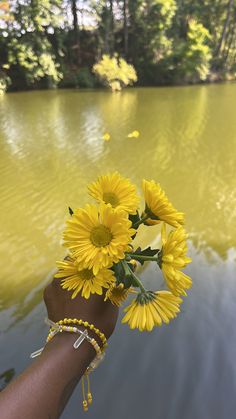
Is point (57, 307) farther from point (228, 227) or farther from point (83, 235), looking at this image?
point (228, 227)

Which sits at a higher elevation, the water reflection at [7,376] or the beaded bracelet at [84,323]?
the beaded bracelet at [84,323]

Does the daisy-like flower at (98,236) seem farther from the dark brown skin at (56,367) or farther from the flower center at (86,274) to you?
the dark brown skin at (56,367)

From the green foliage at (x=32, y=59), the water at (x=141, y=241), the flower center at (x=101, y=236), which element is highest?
the flower center at (x=101, y=236)

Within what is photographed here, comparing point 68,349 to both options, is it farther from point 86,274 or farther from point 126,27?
point 126,27

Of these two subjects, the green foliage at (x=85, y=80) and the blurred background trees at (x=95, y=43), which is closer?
the blurred background trees at (x=95, y=43)

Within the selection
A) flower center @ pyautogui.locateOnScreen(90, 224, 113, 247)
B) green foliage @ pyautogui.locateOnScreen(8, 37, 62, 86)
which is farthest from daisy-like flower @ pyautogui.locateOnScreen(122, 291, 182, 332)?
green foliage @ pyautogui.locateOnScreen(8, 37, 62, 86)

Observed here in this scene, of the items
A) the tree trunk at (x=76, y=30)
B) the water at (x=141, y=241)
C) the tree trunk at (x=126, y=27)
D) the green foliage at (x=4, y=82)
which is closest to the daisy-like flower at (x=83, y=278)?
the water at (x=141, y=241)

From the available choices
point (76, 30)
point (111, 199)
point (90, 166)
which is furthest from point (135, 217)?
point (76, 30)

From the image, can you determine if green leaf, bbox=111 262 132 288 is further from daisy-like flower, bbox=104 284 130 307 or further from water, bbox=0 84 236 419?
water, bbox=0 84 236 419

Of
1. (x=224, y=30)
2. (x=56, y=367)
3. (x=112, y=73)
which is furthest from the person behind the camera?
(x=224, y=30)
